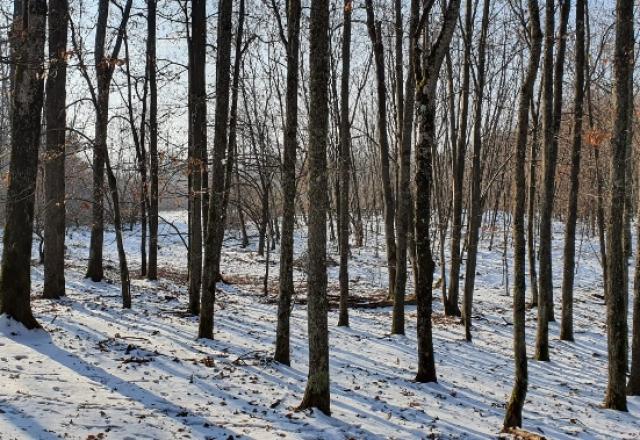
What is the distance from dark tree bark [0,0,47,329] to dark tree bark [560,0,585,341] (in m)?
9.73

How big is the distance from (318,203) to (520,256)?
267 centimetres

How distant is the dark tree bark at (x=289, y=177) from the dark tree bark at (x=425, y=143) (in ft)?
5.54

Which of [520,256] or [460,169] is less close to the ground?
[460,169]

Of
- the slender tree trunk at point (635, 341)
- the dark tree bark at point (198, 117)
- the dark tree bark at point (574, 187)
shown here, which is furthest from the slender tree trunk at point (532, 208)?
the dark tree bark at point (198, 117)

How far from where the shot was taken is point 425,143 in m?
6.88

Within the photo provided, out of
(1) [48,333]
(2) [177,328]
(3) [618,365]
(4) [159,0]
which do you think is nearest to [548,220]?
(3) [618,365]

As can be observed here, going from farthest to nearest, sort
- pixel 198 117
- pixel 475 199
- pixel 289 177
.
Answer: pixel 475 199
pixel 198 117
pixel 289 177

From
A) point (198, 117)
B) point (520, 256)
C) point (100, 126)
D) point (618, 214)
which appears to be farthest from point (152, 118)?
point (618, 214)

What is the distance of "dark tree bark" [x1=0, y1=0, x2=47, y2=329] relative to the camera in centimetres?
718

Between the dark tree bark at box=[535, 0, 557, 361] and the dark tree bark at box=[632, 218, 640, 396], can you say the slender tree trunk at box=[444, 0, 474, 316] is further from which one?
the dark tree bark at box=[632, 218, 640, 396]

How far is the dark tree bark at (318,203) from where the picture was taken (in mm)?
5430

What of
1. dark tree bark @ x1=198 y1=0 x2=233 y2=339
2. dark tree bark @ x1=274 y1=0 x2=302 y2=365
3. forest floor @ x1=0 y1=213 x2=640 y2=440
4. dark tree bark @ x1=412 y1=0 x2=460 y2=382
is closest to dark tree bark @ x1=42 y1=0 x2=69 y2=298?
forest floor @ x1=0 y1=213 x2=640 y2=440

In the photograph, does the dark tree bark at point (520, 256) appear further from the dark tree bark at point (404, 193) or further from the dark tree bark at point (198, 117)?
the dark tree bark at point (198, 117)

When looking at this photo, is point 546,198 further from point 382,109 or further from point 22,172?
point 22,172
